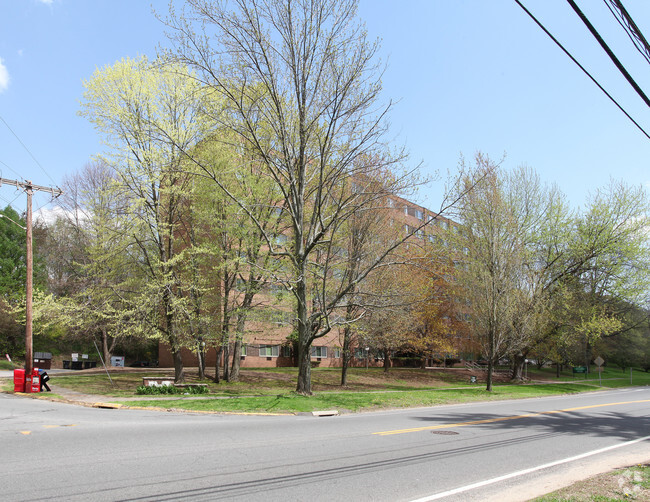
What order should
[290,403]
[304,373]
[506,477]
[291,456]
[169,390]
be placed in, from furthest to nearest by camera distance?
[169,390]
[304,373]
[290,403]
[291,456]
[506,477]

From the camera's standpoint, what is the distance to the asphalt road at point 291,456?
5.64 metres

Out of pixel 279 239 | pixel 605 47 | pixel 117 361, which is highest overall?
pixel 279 239

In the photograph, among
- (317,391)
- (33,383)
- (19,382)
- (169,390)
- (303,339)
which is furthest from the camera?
(317,391)

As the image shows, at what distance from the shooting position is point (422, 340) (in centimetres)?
3322

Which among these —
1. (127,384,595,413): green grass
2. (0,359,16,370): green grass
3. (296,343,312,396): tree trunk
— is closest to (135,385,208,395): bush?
(127,384,595,413): green grass

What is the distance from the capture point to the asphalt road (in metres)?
5.64

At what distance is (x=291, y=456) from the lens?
24.5 feet

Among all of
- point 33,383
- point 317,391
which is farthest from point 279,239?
point 33,383

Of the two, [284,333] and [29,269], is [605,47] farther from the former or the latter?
[284,333]

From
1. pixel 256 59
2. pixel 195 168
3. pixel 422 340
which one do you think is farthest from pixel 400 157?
pixel 422 340

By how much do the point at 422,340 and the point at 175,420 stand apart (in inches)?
961

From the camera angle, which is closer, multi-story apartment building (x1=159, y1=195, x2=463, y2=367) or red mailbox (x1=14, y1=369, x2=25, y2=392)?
red mailbox (x1=14, y1=369, x2=25, y2=392)

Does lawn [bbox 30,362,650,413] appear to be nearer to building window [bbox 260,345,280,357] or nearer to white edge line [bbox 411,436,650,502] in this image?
building window [bbox 260,345,280,357]

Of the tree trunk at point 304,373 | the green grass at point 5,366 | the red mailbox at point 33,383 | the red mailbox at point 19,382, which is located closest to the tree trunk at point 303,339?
the tree trunk at point 304,373
